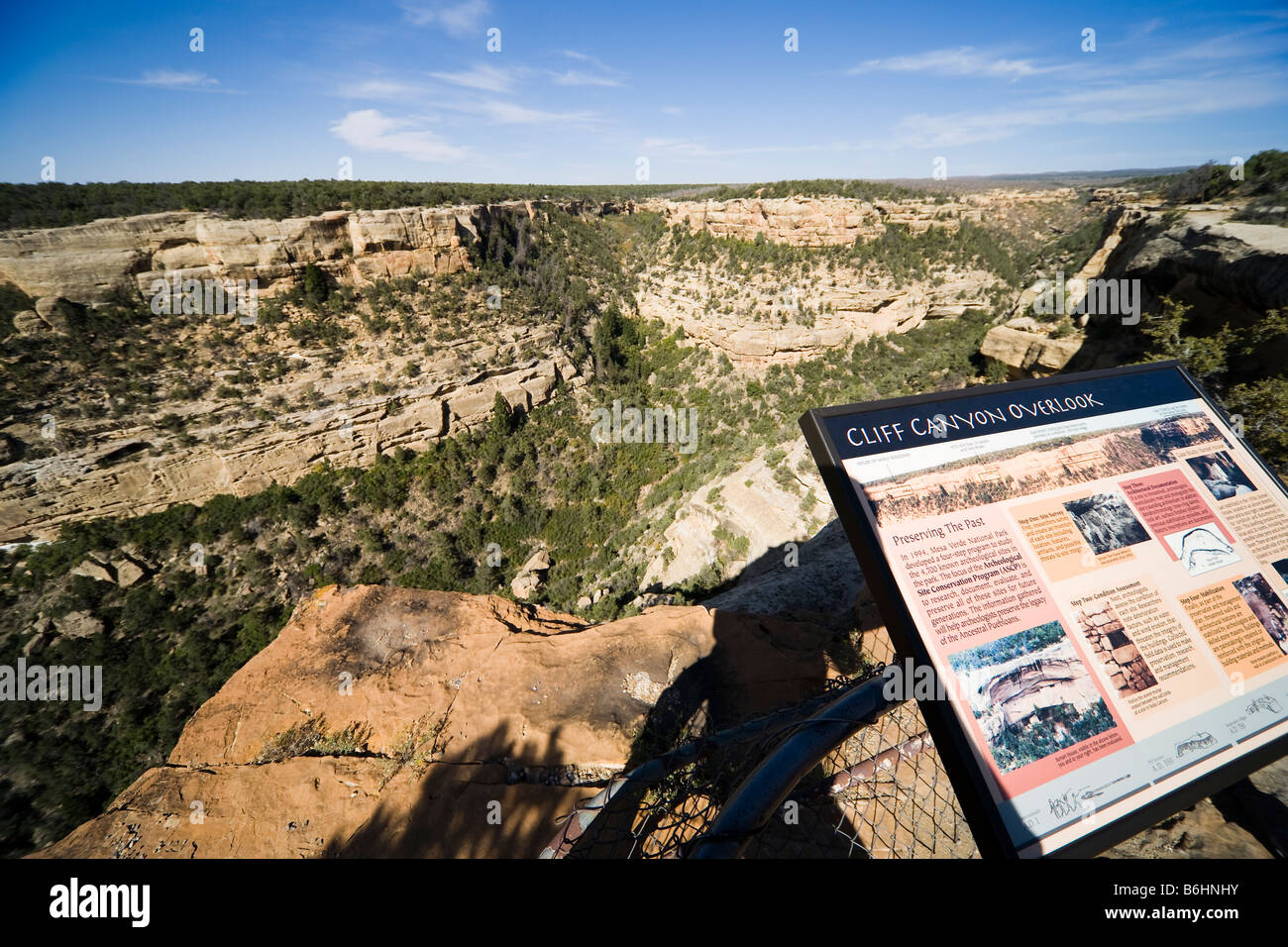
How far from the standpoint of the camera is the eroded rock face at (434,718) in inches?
181

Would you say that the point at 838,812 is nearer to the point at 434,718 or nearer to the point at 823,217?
the point at 434,718

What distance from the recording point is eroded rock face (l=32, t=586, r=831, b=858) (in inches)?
181

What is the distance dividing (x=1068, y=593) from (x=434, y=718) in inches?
251

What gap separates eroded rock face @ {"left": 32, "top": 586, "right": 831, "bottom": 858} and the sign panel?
12.4ft

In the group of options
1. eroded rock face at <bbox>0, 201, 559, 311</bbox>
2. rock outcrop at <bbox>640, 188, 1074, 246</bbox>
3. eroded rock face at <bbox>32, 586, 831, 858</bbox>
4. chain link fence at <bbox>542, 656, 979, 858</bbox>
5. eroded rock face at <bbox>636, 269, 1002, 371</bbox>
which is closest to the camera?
chain link fence at <bbox>542, 656, 979, 858</bbox>

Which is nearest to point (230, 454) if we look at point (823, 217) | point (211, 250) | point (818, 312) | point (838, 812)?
point (211, 250)

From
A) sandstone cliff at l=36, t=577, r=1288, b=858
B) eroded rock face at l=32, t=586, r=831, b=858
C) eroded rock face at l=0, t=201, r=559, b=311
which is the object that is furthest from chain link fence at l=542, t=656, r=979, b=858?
eroded rock face at l=0, t=201, r=559, b=311

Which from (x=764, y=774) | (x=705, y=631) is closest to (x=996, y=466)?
(x=764, y=774)

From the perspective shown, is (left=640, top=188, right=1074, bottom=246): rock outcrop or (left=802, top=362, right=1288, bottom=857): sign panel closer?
(left=802, top=362, right=1288, bottom=857): sign panel

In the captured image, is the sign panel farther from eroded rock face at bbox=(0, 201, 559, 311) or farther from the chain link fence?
eroded rock face at bbox=(0, 201, 559, 311)

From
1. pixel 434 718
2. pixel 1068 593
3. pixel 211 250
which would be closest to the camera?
pixel 1068 593

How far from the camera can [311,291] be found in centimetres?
1862

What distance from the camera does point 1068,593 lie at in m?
2.19

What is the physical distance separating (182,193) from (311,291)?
44.6ft
